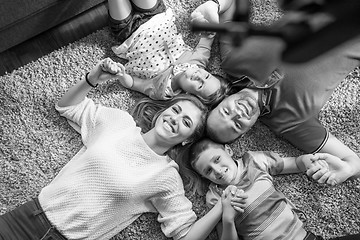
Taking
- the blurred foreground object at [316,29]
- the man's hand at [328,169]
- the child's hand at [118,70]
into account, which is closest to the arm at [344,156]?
the man's hand at [328,169]

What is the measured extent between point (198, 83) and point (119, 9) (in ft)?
1.12

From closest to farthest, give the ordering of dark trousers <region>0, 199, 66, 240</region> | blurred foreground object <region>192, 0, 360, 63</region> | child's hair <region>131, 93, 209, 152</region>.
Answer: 1. blurred foreground object <region>192, 0, 360, 63</region>
2. dark trousers <region>0, 199, 66, 240</region>
3. child's hair <region>131, 93, 209, 152</region>

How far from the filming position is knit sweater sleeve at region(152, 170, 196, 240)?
1.35m

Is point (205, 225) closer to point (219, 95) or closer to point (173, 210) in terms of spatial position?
point (173, 210)

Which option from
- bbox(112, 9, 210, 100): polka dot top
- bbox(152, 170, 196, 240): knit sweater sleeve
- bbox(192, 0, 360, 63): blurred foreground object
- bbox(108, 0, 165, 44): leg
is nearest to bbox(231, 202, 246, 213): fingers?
bbox(152, 170, 196, 240): knit sweater sleeve

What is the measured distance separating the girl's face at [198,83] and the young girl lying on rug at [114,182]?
27mm

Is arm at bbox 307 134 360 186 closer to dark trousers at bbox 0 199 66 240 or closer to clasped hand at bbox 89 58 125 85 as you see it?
clasped hand at bbox 89 58 125 85

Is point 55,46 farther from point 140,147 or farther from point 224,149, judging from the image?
point 224,149

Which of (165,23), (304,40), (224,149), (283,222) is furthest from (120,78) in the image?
(304,40)

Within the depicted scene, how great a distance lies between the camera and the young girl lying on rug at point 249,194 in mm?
1328

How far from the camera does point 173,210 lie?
1.36 metres

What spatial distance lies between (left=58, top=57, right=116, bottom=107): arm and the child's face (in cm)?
37

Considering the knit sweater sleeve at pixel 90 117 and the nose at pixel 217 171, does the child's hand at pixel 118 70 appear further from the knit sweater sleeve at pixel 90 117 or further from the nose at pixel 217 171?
the nose at pixel 217 171

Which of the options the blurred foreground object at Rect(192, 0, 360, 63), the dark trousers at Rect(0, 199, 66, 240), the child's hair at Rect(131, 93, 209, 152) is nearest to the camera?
the blurred foreground object at Rect(192, 0, 360, 63)
